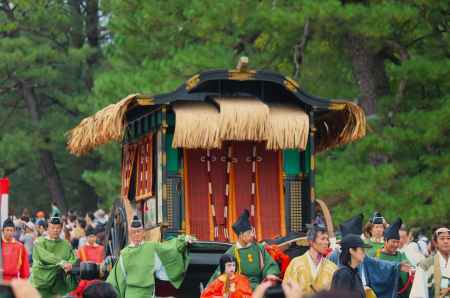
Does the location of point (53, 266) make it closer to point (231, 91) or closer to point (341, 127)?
point (231, 91)

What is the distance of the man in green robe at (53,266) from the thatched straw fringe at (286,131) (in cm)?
322

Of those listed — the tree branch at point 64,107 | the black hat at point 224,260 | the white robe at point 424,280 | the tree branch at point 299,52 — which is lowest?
the white robe at point 424,280

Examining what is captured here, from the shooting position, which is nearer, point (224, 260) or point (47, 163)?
point (224, 260)

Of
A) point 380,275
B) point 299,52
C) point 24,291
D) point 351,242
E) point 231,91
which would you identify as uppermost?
point 299,52

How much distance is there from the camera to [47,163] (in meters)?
37.7

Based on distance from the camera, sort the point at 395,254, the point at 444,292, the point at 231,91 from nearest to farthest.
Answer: the point at 444,292 → the point at 395,254 → the point at 231,91

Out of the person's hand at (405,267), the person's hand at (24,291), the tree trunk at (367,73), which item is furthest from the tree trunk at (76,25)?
the person's hand at (24,291)

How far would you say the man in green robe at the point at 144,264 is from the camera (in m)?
14.9

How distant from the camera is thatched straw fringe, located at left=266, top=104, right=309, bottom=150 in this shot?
1650 centimetres

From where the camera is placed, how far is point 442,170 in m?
21.6

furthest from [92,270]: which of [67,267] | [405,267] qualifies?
[405,267]

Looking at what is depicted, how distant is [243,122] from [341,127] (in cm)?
211

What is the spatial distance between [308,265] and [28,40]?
2480 cm

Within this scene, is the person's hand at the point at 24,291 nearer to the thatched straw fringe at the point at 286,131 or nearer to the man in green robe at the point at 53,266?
the thatched straw fringe at the point at 286,131
